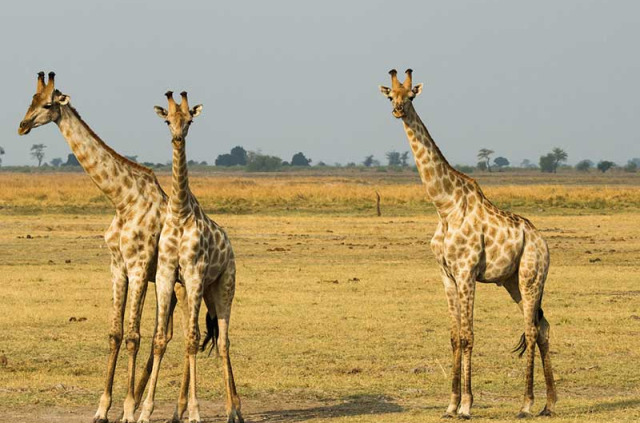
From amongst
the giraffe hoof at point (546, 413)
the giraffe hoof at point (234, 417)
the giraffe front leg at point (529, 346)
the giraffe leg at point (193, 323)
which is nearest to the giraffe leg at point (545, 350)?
the giraffe hoof at point (546, 413)

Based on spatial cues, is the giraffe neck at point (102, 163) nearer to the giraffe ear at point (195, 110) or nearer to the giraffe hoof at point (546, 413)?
the giraffe ear at point (195, 110)

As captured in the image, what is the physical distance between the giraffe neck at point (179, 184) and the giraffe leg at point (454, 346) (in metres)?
2.76

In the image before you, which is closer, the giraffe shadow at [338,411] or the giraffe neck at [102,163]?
the giraffe neck at [102,163]

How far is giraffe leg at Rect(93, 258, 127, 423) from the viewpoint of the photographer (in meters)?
10.8

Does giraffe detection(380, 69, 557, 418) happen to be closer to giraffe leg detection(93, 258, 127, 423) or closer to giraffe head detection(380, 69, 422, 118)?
giraffe head detection(380, 69, 422, 118)

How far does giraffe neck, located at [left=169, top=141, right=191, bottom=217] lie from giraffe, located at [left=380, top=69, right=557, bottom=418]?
224cm

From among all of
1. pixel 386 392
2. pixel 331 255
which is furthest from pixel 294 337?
pixel 331 255

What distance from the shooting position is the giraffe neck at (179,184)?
34.0 feet

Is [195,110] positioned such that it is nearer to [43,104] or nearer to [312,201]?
[43,104]

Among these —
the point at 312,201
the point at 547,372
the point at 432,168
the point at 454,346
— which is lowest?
the point at 312,201

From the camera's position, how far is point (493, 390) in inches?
514

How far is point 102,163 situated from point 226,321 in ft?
6.40

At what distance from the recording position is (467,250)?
11359mm

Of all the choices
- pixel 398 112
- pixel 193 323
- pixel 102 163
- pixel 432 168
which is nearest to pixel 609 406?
pixel 432 168
